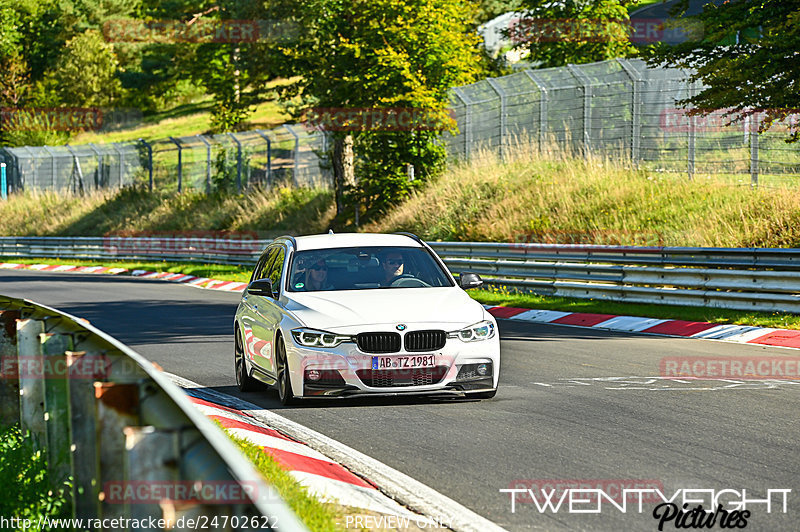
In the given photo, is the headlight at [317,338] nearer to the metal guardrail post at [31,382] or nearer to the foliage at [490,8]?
the metal guardrail post at [31,382]

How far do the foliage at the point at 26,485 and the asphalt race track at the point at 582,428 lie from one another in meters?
2.18

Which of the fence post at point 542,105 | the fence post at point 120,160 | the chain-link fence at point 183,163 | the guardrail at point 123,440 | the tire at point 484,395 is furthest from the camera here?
the fence post at point 120,160

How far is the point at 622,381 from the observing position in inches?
431

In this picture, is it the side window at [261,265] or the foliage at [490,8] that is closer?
the side window at [261,265]

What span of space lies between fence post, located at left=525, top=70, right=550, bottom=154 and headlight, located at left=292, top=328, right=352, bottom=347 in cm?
2128

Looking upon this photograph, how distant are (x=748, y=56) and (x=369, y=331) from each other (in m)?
9.29

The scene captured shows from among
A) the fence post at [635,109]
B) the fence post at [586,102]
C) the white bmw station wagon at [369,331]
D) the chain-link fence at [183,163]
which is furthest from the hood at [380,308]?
the chain-link fence at [183,163]

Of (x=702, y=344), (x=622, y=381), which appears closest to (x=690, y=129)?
(x=702, y=344)

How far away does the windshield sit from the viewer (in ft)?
34.2

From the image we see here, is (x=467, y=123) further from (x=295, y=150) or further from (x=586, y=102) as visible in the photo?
(x=295, y=150)

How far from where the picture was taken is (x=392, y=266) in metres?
10.7

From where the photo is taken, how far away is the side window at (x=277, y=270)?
10.7 m

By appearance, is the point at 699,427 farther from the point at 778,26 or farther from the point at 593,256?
the point at 593,256

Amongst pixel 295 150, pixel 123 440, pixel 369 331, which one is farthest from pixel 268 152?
pixel 123 440
